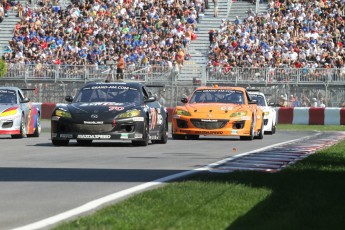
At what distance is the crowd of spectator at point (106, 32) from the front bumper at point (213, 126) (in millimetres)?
19399

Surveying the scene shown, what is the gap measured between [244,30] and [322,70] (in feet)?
18.3

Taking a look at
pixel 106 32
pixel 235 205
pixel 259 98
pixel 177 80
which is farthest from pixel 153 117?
pixel 106 32

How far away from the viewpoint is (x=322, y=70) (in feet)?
140

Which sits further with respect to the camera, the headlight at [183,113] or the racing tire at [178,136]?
the racing tire at [178,136]

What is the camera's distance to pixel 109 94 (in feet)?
79.4

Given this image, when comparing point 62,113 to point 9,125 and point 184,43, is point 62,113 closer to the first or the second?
point 9,125

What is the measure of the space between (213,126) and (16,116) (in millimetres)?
4687

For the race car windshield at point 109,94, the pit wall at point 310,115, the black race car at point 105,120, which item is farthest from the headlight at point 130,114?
the pit wall at point 310,115

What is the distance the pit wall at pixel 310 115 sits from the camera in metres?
42.4

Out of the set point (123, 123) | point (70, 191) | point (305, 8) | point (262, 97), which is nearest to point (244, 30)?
point (305, 8)

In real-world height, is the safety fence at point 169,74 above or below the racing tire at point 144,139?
above

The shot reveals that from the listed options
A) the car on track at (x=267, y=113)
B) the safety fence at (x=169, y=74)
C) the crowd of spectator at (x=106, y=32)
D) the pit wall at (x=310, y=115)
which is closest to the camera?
the car on track at (x=267, y=113)

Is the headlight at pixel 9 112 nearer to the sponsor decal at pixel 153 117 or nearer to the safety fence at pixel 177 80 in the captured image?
the sponsor decal at pixel 153 117

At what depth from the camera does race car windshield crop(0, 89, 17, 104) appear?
28.4 metres
